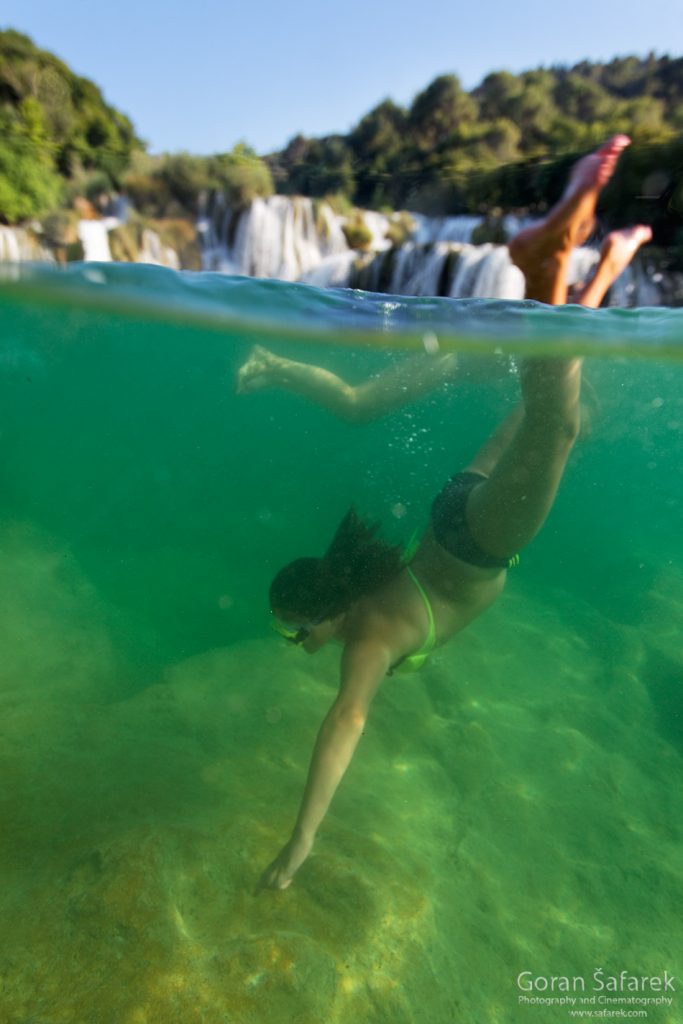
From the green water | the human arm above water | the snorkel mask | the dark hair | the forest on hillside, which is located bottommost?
the green water

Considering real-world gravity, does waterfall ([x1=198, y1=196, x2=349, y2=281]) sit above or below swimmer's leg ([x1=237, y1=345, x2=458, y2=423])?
above

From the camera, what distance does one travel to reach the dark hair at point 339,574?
411 cm

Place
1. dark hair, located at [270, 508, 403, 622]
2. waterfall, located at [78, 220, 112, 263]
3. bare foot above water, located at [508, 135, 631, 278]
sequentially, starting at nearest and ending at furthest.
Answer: dark hair, located at [270, 508, 403, 622]
bare foot above water, located at [508, 135, 631, 278]
waterfall, located at [78, 220, 112, 263]

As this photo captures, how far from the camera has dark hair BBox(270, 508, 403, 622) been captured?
162 inches

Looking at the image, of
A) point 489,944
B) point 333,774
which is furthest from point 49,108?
point 489,944

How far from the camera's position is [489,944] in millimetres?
3963

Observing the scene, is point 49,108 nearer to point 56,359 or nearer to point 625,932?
point 625,932

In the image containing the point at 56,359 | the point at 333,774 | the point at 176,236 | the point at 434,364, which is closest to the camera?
the point at 333,774

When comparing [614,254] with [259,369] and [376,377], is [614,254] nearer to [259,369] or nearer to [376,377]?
[376,377]

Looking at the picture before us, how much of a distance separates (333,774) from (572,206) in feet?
14.6

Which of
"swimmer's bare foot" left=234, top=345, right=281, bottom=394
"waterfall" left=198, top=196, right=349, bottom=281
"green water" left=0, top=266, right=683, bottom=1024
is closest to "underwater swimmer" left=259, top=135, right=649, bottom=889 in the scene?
"green water" left=0, top=266, right=683, bottom=1024

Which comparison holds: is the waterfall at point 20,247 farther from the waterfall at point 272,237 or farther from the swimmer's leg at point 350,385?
the swimmer's leg at point 350,385

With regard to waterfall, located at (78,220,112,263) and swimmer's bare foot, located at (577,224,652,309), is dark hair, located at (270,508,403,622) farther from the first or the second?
waterfall, located at (78,220,112,263)

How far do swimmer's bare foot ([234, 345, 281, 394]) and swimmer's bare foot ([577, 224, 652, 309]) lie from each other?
4.94m
